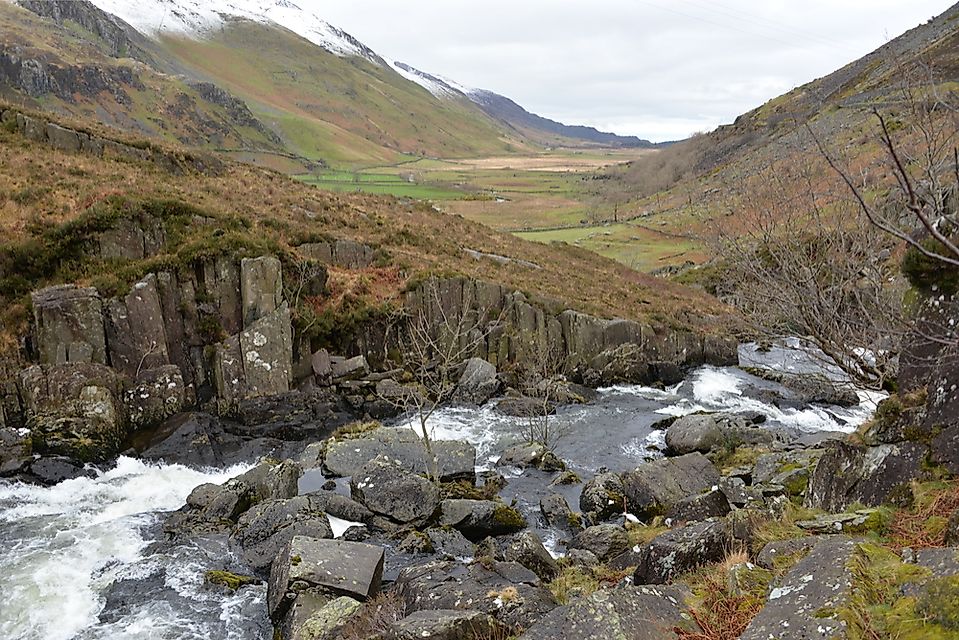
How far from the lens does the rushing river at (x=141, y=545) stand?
539 inches

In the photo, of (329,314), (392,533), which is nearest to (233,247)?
(329,314)

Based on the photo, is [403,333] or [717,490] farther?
[403,333]

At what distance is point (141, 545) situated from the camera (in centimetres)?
1716

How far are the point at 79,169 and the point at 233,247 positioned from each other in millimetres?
15604

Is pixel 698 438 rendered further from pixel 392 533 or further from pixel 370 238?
pixel 370 238

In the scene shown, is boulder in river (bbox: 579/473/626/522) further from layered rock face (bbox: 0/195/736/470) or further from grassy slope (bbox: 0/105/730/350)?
grassy slope (bbox: 0/105/730/350)

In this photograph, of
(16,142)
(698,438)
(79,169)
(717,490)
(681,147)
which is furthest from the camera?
(681,147)

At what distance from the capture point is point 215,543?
56.7 feet

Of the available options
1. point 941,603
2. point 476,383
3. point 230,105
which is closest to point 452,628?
point 941,603

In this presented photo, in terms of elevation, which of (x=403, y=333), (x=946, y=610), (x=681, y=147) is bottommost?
(x=403, y=333)

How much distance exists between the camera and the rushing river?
44.9ft

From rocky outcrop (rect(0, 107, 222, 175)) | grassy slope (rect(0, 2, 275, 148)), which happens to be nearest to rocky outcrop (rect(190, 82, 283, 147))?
grassy slope (rect(0, 2, 275, 148))

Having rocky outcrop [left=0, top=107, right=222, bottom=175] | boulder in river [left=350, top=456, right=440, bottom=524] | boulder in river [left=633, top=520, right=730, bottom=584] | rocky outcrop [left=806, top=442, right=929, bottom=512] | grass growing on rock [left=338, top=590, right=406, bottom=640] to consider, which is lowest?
boulder in river [left=350, top=456, right=440, bottom=524]

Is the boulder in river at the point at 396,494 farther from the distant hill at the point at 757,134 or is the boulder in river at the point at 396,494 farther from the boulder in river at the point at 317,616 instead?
the distant hill at the point at 757,134
